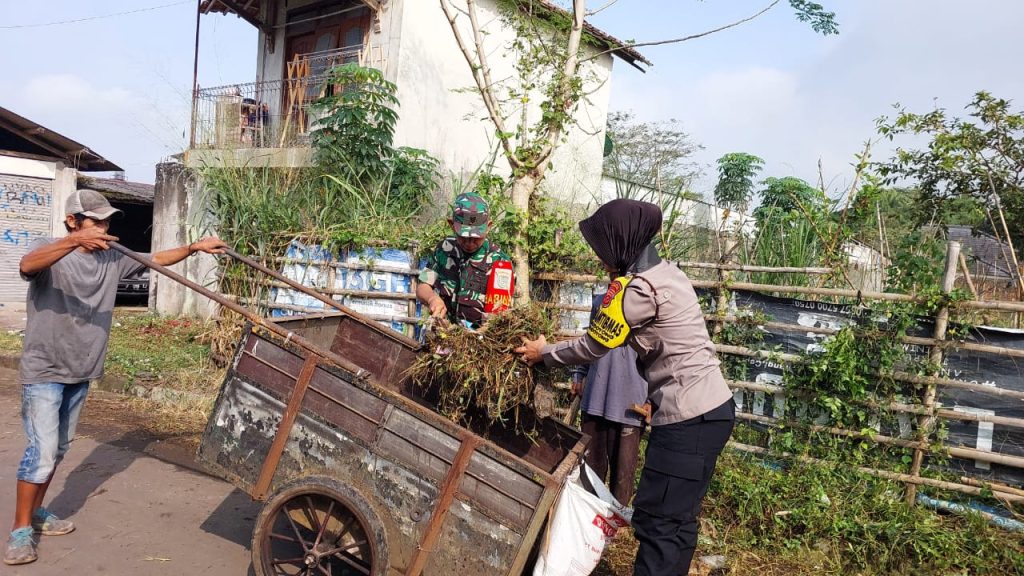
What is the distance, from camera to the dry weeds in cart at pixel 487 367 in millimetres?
2875

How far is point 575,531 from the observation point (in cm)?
273

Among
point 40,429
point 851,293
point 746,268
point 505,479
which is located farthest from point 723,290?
point 40,429

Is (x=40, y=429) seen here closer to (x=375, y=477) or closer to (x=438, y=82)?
(x=375, y=477)

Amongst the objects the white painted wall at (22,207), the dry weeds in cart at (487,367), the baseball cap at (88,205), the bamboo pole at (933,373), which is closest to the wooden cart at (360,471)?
the dry weeds in cart at (487,367)

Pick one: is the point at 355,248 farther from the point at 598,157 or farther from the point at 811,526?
the point at 598,157

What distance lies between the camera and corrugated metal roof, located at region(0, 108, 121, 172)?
11.7 m

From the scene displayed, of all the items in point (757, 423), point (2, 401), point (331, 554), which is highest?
point (757, 423)

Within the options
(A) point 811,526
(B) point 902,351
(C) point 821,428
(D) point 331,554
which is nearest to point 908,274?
(B) point 902,351

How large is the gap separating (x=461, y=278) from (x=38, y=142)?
473 inches

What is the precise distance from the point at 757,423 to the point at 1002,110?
4.15 metres

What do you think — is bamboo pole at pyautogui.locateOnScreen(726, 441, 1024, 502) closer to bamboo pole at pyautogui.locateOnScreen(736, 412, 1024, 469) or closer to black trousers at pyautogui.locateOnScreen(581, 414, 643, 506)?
bamboo pole at pyautogui.locateOnScreen(736, 412, 1024, 469)

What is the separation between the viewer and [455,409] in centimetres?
307

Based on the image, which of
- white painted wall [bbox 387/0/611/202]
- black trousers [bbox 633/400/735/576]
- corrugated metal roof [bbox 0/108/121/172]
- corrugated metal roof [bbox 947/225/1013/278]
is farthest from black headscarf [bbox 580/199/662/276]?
corrugated metal roof [bbox 0/108/121/172]

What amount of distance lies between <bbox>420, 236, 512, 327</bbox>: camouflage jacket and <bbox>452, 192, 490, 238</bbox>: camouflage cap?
0.20m
